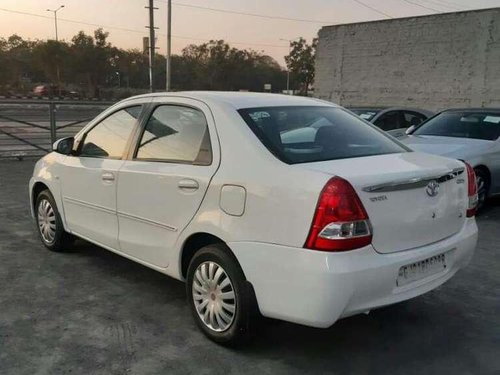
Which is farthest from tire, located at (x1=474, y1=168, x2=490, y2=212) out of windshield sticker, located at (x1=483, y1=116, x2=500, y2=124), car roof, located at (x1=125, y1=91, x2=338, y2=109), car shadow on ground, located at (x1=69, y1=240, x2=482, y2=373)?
car roof, located at (x1=125, y1=91, x2=338, y2=109)

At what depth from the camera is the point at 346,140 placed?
3764 millimetres

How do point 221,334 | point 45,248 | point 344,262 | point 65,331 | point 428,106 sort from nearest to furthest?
1. point 344,262
2. point 221,334
3. point 65,331
4. point 45,248
5. point 428,106

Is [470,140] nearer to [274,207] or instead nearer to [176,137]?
[176,137]

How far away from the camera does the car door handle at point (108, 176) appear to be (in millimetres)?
4312

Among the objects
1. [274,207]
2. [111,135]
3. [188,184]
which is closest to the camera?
[274,207]

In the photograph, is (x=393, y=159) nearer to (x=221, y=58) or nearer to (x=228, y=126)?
(x=228, y=126)

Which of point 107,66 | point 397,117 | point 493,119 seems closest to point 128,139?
point 493,119

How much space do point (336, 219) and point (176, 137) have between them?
150 centimetres

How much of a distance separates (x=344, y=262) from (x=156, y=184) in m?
1.57

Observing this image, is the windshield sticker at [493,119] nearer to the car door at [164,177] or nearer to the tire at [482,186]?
the tire at [482,186]

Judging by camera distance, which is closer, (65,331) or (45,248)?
(65,331)

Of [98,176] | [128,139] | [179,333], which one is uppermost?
[128,139]

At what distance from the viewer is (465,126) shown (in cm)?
827

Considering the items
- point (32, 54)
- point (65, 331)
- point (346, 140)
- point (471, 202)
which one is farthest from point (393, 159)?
point (32, 54)
